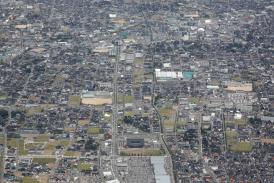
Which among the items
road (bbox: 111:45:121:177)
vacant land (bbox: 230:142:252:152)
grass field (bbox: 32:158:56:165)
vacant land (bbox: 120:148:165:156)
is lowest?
vacant land (bbox: 230:142:252:152)

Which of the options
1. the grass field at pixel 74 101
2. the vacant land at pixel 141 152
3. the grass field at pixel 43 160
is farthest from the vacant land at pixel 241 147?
the grass field at pixel 74 101

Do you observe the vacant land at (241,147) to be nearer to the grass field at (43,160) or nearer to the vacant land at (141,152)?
the vacant land at (141,152)

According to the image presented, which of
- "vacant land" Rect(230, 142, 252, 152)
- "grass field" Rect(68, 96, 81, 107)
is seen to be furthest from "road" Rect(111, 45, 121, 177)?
"vacant land" Rect(230, 142, 252, 152)

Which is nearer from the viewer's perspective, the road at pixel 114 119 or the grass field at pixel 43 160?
the grass field at pixel 43 160

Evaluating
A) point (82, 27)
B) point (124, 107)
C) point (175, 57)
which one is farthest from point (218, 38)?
point (124, 107)

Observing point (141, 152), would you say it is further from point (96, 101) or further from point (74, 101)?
point (74, 101)

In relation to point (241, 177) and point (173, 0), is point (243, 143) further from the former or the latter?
point (173, 0)

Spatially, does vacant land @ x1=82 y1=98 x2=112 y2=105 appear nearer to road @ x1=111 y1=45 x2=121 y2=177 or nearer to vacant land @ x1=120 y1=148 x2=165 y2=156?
road @ x1=111 y1=45 x2=121 y2=177

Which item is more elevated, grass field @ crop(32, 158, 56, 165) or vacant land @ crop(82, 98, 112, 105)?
vacant land @ crop(82, 98, 112, 105)
